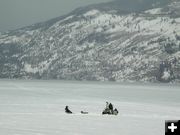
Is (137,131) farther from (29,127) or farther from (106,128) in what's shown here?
(29,127)

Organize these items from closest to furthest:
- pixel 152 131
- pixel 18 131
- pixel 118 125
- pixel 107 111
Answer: pixel 18 131
pixel 152 131
pixel 118 125
pixel 107 111

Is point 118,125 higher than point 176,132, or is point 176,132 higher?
point 176,132

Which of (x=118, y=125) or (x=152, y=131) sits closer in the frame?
(x=152, y=131)

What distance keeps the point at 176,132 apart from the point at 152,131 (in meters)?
22.0

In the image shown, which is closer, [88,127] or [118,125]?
[88,127]

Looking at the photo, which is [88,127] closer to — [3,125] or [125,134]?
[125,134]

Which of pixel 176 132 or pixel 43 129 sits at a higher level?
pixel 176 132

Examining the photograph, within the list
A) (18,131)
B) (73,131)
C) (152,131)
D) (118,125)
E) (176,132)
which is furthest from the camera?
(118,125)

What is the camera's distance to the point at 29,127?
4006 centimetres

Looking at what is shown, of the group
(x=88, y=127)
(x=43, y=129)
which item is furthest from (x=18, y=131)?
(x=88, y=127)

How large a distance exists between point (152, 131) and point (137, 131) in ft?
4.94

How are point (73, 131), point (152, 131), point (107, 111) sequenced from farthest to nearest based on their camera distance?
point (107, 111) → point (152, 131) → point (73, 131)

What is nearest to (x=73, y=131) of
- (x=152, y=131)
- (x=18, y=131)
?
(x=18, y=131)

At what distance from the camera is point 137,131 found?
41062 mm
